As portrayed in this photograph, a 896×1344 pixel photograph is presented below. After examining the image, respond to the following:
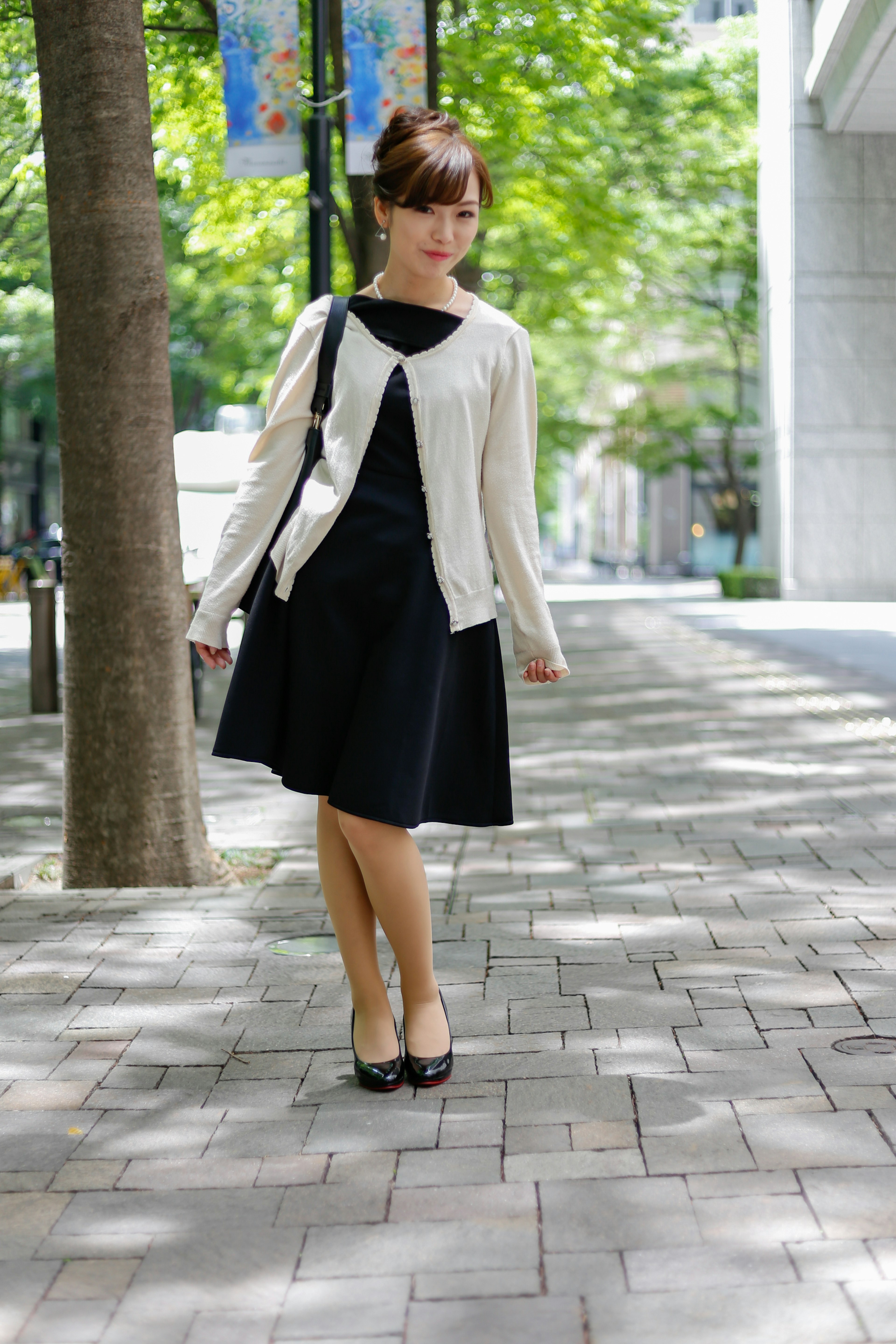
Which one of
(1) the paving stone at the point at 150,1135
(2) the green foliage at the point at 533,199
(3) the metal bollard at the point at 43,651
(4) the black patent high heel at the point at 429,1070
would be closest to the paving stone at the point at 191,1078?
(1) the paving stone at the point at 150,1135

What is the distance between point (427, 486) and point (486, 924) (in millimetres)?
1969

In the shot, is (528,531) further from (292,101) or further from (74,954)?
(292,101)

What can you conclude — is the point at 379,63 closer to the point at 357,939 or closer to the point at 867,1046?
the point at 357,939

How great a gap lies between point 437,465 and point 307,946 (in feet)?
6.17

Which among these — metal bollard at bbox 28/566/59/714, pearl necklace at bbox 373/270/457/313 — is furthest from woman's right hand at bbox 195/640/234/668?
metal bollard at bbox 28/566/59/714

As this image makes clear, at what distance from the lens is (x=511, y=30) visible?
14.2m

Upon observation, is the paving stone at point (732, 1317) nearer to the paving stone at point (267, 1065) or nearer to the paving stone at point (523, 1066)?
the paving stone at point (523, 1066)

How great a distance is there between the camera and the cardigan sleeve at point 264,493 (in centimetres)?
303

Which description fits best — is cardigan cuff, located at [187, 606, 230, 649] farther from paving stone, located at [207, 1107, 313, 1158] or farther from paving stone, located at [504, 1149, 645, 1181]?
paving stone, located at [504, 1149, 645, 1181]

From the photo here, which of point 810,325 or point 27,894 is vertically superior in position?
point 810,325

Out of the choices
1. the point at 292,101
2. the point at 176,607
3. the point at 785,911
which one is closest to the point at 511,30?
the point at 292,101

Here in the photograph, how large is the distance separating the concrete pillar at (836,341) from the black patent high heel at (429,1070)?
21.9 metres

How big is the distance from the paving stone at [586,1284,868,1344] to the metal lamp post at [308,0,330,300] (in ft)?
26.4

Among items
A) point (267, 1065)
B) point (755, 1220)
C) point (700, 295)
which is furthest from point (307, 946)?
point (700, 295)
